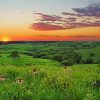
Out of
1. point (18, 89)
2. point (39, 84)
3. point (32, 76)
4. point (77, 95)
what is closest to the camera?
point (77, 95)

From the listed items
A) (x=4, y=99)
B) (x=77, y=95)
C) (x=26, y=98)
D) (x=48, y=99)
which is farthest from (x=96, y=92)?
(x=4, y=99)

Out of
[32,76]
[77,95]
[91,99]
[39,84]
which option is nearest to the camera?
[91,99]

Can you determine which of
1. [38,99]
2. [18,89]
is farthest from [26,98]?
[18,89]

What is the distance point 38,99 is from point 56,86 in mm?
1264

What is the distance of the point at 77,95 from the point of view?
301 inches

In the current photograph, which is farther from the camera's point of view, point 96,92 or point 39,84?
point 39,84

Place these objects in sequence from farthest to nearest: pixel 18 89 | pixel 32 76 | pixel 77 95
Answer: pixel 32 76 < pixel 18 89 < pixel 77 95

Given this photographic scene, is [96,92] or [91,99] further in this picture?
[96,92]

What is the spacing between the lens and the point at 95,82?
931cm

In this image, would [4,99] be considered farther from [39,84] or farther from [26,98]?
[39,84]

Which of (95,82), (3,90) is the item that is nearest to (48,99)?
(3,90)

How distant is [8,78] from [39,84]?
5.66 feet

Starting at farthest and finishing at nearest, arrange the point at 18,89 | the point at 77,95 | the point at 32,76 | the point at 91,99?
the point at 32,76 < the point at 18,89 < the point at 77,95 < the point at 91,99

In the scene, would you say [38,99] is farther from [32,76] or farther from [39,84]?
[32,76]
